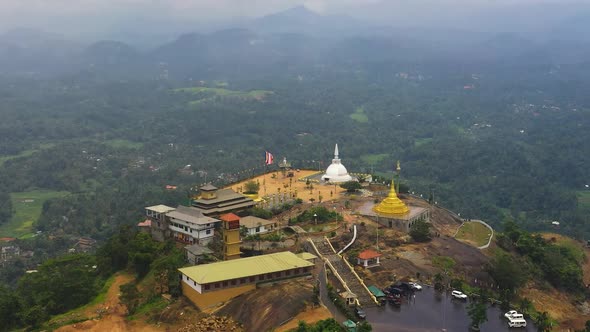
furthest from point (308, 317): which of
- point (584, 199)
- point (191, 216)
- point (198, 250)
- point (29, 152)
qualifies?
point (29, 152)

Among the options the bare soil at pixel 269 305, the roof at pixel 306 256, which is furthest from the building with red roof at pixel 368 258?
the bare soil at pixel 269 305

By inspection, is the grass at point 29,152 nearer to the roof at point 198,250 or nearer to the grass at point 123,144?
the grass at point 123,144

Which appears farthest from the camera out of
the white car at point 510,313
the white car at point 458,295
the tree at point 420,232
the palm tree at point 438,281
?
the tree at point 420,232

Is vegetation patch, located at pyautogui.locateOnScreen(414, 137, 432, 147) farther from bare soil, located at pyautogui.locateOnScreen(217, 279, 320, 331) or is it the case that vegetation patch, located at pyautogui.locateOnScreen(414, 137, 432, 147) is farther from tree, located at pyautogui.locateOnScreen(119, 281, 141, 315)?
tree, located at pyautogui.locateOnScreen(119, 281, 141, 315)

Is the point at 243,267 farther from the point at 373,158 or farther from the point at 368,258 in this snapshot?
the point at 373,158

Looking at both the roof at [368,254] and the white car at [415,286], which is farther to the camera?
the roof at [368,254]

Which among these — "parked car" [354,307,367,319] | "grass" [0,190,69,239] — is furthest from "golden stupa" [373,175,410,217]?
"grass" [0,190,69,239]
